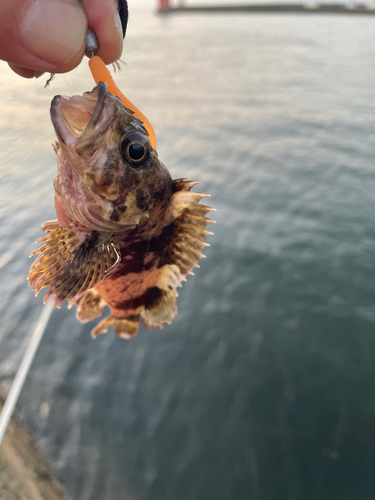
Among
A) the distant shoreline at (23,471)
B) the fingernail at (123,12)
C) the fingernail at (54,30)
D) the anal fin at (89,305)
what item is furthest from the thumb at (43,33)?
the distant shoreline at (23,471)

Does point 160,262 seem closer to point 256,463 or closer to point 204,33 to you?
point 256,463

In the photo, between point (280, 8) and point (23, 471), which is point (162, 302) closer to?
point (23, 471)

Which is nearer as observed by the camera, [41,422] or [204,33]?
[41,422]

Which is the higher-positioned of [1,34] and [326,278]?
[1,34]

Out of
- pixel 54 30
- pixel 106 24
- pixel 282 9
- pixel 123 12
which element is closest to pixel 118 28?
pixel 106 24

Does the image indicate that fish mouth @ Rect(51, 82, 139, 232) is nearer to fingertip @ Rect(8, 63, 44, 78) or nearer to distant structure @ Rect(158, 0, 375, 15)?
fingertip @ Rect(8, 63, 44, 78)

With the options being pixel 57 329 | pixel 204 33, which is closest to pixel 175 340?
pixel 57 329
